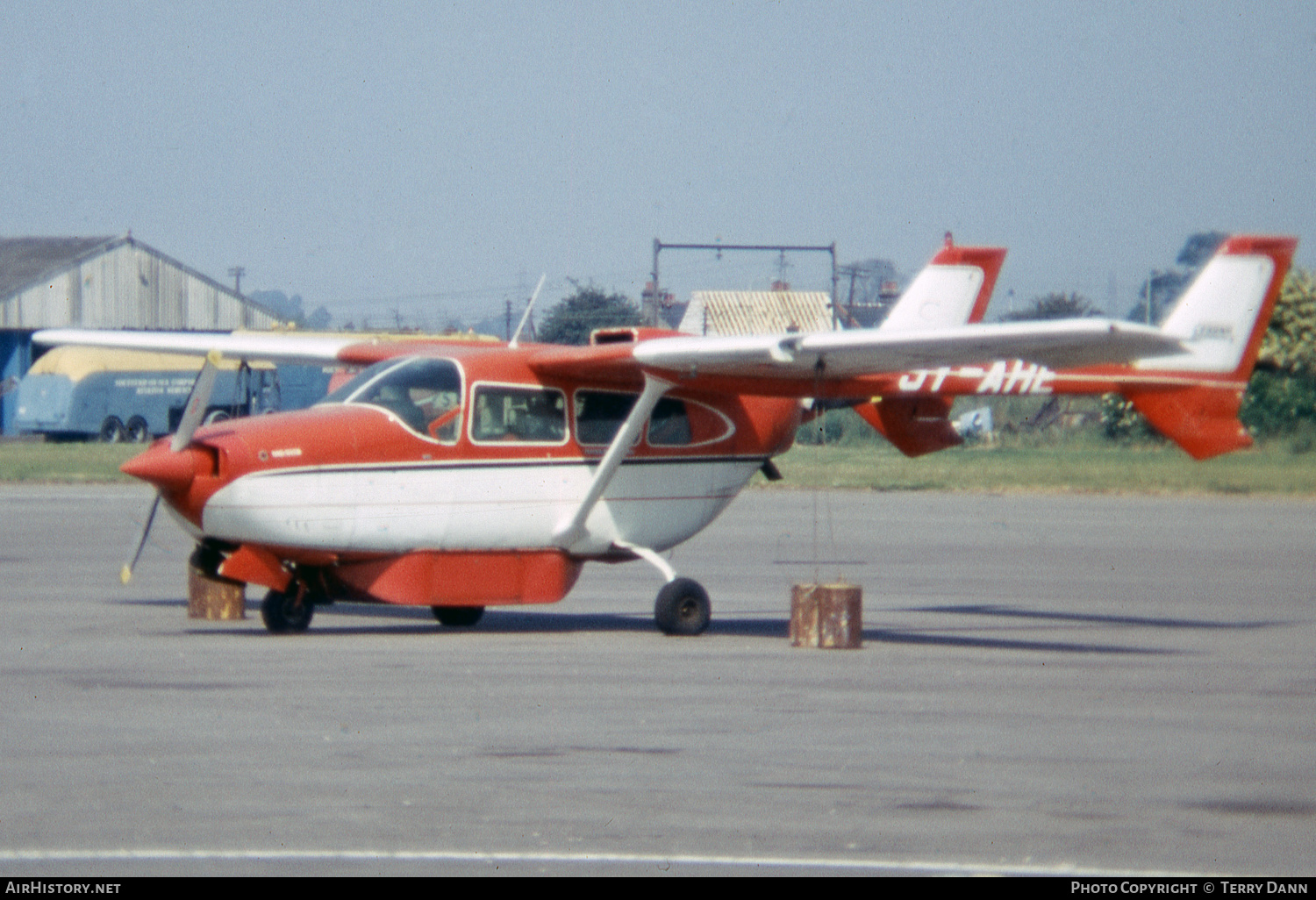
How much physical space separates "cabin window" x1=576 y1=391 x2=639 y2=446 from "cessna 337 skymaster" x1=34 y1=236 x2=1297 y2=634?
2 centimetres

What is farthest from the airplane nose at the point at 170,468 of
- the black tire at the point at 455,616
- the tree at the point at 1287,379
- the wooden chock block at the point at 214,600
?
the tree at the point at 1287,379

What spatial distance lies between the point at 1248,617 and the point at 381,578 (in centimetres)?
780

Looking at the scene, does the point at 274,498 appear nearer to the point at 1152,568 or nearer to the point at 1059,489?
the point at 1152,568

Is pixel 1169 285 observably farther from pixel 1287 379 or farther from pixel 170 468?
pixel 170 468

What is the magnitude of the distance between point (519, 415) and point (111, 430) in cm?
4512

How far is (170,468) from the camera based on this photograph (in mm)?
11953

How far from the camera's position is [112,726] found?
8.76 m

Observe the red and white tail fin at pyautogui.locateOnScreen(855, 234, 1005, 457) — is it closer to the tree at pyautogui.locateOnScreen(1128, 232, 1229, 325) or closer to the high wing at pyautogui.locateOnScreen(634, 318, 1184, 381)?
the high wing at pyautogui.locateOnScreen(634, 318, 1184, 381)

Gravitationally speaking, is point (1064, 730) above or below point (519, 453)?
below

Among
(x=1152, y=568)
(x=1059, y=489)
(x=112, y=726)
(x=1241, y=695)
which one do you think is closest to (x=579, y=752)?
(x=112, y=726)

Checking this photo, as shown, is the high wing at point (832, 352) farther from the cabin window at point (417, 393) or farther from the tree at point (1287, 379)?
the tree at point (1287, 379)

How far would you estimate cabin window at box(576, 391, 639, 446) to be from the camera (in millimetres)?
14031

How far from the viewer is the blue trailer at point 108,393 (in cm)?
5466

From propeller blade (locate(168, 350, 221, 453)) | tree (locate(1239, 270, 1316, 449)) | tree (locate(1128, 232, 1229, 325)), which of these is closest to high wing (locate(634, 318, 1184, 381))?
propeller blade (locate(168, 350, 221, 453))
